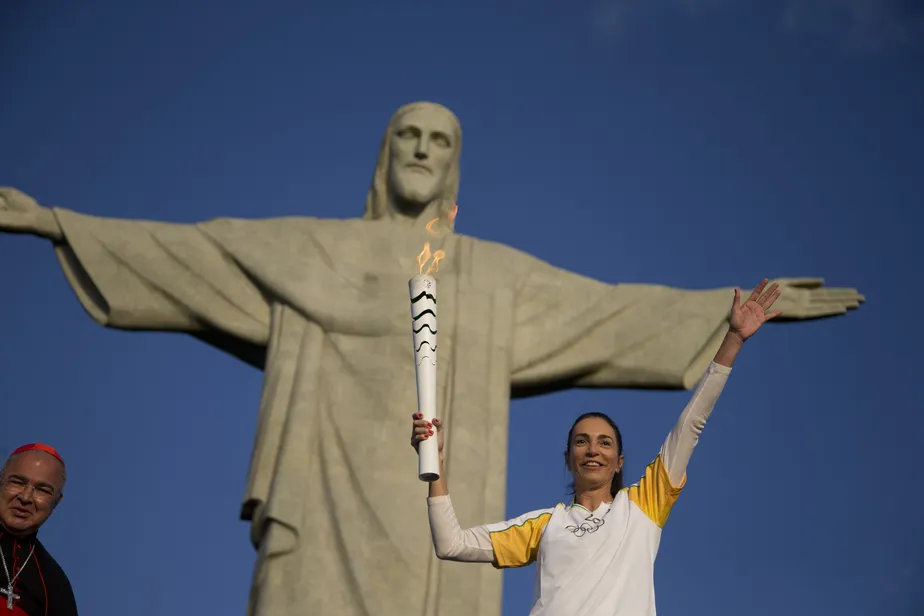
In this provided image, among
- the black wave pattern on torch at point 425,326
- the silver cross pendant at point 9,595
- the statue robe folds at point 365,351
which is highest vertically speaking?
the statue robe folds at point 365,351

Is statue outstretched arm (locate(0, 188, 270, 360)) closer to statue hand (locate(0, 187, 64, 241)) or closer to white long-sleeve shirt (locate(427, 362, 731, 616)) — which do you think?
statue hand (locate(0, 187, 64, 241))

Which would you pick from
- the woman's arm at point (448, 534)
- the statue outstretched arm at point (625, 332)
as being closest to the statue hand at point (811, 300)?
the statue outstretched arm at point (625, 332)

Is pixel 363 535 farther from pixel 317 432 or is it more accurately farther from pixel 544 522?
pixel 544 522

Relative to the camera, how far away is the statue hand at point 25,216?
10.8 metres

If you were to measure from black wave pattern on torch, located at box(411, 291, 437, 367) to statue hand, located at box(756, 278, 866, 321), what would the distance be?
18.1ft

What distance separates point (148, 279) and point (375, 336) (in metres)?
1.58

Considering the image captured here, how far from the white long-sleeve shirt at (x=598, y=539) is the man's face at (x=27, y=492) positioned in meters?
1.51

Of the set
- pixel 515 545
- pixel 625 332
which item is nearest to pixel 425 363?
pixel 515 545

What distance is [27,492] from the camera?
6.38 metres

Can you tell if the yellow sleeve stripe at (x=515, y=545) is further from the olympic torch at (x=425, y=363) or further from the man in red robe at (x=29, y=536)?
the man in red robe at (x=29, y=536)

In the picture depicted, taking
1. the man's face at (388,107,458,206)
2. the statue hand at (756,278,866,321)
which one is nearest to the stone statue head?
the man's face at (388,107,458,206)

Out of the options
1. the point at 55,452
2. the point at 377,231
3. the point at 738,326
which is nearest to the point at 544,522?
the point at 738,326

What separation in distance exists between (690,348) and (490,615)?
2.39 m

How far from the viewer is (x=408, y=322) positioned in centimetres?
1075
